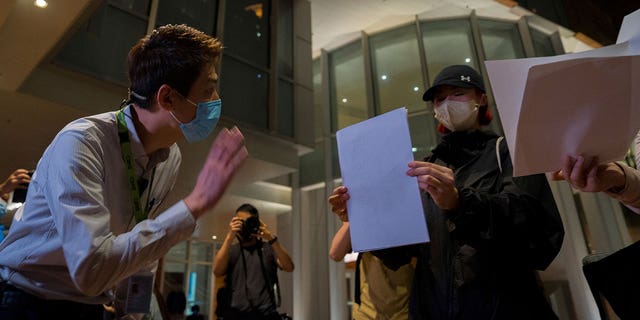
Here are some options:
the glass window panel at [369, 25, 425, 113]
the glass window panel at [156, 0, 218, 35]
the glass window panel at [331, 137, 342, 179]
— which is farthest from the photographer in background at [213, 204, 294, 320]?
the glass window panel at [369, 25, 425, 113]

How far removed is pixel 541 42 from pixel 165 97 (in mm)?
9697

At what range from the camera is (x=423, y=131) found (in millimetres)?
8328

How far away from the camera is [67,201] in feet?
3.22

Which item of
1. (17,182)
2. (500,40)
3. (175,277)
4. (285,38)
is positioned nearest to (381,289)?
(17,182)

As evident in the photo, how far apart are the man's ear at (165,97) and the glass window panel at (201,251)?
36.4ft

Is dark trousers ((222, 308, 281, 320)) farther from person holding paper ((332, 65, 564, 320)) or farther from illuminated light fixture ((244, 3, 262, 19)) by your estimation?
illuminated light fixture ((244, 3, 262, 19))

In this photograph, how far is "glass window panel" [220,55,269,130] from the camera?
20.2 feet

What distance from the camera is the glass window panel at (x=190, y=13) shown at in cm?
578

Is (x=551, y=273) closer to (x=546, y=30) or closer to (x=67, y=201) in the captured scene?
(x=546, y=30)

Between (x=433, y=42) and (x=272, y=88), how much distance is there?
4555mm

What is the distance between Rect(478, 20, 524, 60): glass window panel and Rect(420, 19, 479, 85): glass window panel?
348 millimetres

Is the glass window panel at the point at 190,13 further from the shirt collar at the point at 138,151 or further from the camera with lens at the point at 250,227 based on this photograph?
the shirt collar at the point at 138,151

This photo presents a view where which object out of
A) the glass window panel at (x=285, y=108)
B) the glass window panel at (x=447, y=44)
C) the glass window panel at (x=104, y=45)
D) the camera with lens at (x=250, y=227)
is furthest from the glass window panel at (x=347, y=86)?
the camera with lens at (x=250, y=227)

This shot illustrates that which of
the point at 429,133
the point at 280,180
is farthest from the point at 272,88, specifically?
the point at 429,133
